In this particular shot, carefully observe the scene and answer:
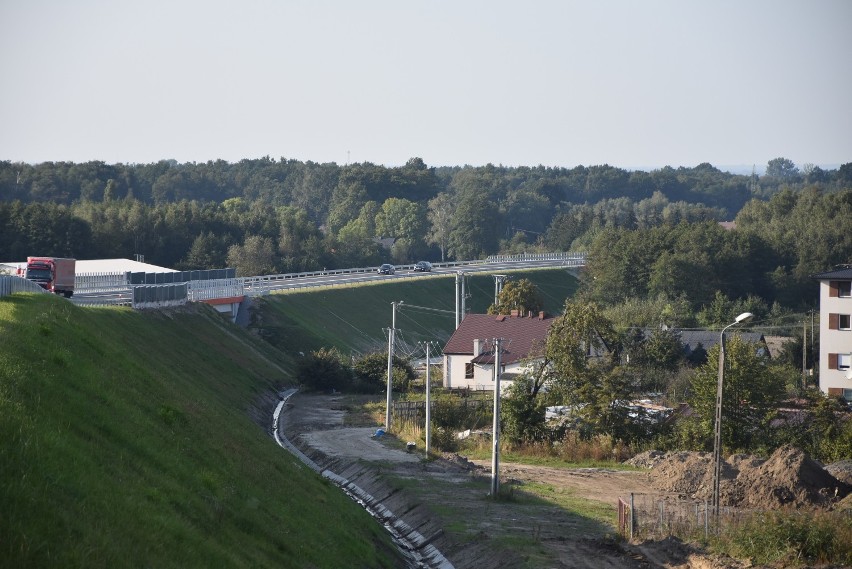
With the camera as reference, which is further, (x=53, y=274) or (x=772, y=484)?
(x=53, y=274)

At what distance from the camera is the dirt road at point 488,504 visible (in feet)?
92.2

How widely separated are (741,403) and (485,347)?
24616mm

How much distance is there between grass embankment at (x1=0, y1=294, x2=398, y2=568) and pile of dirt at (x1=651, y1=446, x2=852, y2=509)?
11406 mm

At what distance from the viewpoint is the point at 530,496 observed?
36.9m

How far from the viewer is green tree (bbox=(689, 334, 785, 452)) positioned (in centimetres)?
4434

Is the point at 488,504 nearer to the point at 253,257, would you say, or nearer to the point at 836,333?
the point at 836,333

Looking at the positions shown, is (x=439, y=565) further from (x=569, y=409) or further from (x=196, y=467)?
(x=569, y=409)

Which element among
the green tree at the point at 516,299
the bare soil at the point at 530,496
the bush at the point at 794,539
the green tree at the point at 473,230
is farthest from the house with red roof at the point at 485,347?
the green tree at the point at 473,230

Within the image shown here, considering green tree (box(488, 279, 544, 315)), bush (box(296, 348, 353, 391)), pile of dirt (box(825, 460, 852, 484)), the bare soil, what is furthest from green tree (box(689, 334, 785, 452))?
green tree (box(488, 279, 544, 315))

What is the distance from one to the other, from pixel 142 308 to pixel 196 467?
39907 millimetres

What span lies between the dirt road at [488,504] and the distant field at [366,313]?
25.8m

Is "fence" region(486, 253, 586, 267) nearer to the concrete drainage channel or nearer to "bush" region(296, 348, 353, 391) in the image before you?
"bush" region(296, 348, 353, 391)

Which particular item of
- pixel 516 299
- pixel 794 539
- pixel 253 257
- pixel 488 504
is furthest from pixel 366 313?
pixel 794 539

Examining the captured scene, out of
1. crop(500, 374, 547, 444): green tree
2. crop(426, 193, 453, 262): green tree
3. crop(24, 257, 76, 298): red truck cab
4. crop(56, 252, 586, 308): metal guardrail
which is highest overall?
crop(426, 193, 453, 262): green tree
